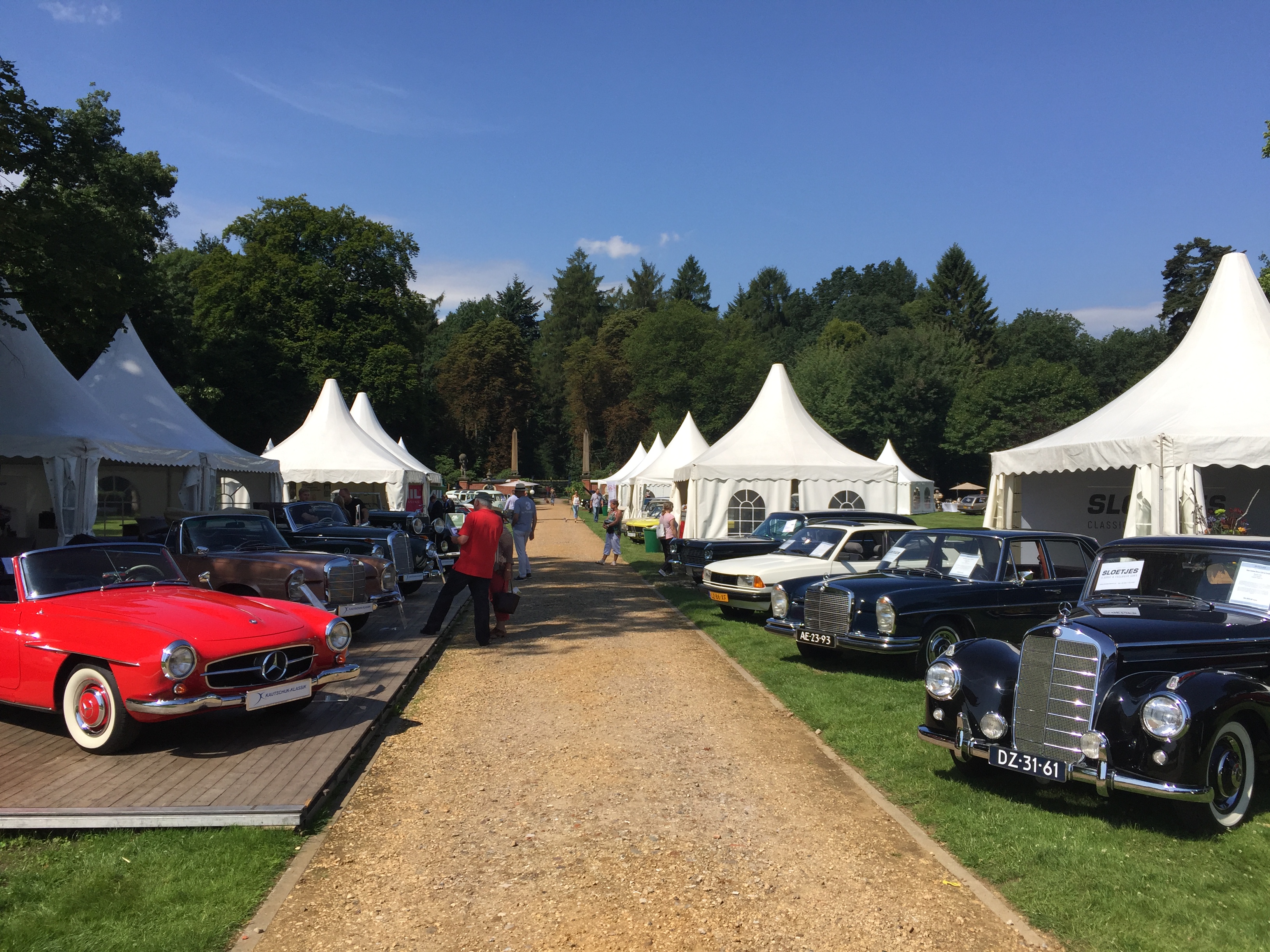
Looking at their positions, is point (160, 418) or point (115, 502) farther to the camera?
point (115, 502)

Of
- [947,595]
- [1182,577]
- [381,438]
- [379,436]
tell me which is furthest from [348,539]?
[379,436]

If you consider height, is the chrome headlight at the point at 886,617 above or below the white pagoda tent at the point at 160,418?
below

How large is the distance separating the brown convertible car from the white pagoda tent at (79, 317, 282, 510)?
946cm

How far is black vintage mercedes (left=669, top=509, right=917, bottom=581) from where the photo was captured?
16172 millimetres

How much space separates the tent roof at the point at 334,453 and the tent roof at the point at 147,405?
3765mm

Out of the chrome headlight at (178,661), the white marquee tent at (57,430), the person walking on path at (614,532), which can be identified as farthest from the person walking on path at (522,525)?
the chrome headlight at (178,661)

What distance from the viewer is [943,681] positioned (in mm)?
6129

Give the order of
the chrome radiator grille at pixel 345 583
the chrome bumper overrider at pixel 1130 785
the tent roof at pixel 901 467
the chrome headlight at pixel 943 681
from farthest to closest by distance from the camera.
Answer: the tent roof at pixel 901 467 → the chrome radiator grille at pixel 345 583 → the chrome headlight at pixel 943 681 → the chrome bumper overrider at pixel 1130 785

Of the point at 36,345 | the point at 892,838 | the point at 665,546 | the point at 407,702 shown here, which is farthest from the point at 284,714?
the point at 665,546

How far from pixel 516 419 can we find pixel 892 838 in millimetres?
79886

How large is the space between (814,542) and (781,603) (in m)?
3.14

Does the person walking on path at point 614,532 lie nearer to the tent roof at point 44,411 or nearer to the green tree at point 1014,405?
the tent roof at point 44,411

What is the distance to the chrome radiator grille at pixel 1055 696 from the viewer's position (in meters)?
5.41

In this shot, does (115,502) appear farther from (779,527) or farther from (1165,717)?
(1165,717)
